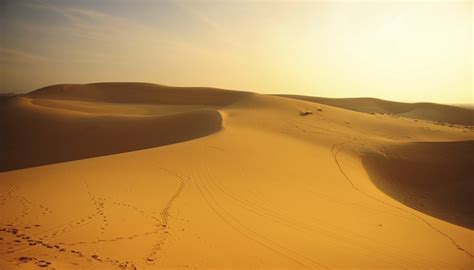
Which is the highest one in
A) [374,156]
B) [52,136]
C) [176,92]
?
[176,92]

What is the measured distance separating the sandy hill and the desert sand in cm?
2968

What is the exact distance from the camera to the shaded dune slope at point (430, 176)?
8.47 metres

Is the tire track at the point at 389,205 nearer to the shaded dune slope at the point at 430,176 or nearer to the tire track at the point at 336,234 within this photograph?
the tire track at the point at 336,234

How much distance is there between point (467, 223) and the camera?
779cm

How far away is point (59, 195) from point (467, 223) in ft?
32.3

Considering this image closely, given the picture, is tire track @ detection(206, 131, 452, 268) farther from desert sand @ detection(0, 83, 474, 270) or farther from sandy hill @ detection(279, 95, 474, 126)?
sandy hill @ detection(279, 95, 474, 126)

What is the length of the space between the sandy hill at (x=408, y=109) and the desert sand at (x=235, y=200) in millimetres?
29679

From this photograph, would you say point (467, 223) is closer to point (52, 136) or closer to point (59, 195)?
point (59, 195)

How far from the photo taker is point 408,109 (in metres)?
43.2

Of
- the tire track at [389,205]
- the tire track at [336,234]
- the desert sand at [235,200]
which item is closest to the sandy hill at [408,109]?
the desert sand at [235,200]

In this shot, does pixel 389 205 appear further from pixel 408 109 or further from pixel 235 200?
pixel 408 109

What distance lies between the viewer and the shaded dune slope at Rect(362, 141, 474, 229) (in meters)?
8.47

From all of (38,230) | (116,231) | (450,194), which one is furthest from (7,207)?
(450,194)

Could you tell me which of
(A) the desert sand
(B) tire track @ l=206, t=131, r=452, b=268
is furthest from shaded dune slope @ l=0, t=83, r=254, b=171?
(B) tire track @ l=206, t=131, r=452, b=268
